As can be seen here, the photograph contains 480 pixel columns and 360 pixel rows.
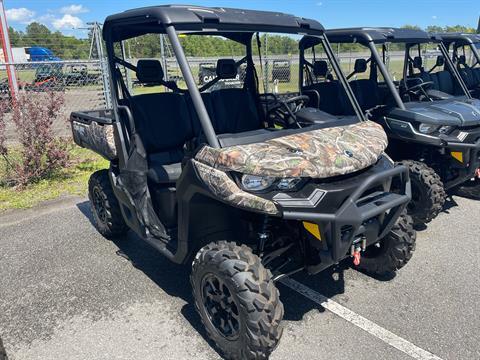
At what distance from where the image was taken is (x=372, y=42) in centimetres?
511

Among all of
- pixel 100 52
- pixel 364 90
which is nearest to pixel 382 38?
pixel 364 90

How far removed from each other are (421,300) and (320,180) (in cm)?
151

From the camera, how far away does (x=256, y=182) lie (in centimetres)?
256

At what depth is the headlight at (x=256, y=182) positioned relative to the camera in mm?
2545

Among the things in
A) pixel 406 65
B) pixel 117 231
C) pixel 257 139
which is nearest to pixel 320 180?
pixel 257 139

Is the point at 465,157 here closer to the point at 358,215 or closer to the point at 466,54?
the point at 358,215

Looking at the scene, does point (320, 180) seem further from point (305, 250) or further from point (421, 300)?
point (421, 300)

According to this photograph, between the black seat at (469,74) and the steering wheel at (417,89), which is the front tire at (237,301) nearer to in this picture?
the steering wheel at (417,89)

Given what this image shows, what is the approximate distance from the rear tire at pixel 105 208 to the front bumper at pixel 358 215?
2.25m

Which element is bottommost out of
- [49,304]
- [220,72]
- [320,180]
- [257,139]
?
[49,304]

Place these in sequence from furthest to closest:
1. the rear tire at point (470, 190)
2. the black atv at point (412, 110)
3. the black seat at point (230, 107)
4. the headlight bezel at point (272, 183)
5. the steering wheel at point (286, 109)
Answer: the rear tire at point (470, 190) < the black atv at point (412, 110) < the black seat at point (230, 107) < the steering wheel at point (286, 109) < the headlight bezel at point (272, 183)

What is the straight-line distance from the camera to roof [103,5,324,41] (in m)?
2.87

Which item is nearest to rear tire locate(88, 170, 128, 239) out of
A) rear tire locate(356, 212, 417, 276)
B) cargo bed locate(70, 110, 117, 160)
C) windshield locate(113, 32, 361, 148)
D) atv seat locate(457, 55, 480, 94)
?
cargo bed locate(70, 110, 117, 160)

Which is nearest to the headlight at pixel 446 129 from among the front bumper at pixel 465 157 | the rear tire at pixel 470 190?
the front bumper at pixel 465 157
